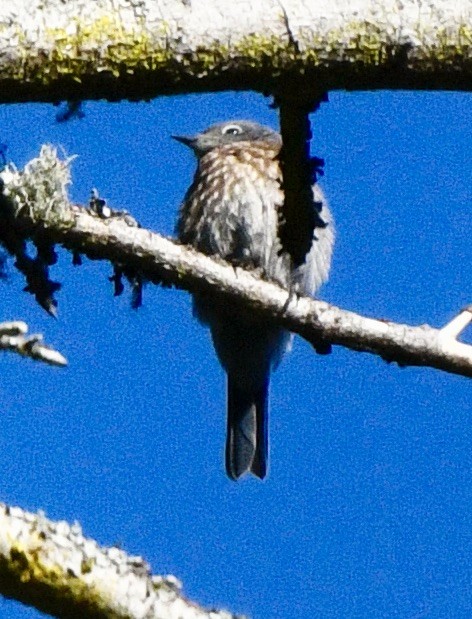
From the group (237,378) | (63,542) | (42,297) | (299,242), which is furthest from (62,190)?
(237,378)

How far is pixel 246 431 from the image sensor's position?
7.60 meters

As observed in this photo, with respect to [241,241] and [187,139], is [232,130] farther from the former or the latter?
[241,241]

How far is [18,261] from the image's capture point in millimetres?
2795

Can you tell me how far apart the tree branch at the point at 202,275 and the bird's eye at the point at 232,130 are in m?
4.76

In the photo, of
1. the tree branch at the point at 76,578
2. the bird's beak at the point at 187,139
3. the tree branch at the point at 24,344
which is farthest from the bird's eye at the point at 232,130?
the tree branch at the point at 76,578

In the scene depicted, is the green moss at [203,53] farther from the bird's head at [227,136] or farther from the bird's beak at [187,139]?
the bird's beak at [187,139]

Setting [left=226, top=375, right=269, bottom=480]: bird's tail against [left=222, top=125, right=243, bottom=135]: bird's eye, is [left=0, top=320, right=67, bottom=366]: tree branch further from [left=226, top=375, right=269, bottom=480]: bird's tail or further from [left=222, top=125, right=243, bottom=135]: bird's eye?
[left=222, top=125, right=243, bottom=135]: bird's eye

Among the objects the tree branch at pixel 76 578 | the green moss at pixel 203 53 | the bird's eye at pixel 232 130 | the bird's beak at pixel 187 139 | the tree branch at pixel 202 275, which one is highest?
the bird's eye at pixel 232 130

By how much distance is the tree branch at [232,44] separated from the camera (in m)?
1.71

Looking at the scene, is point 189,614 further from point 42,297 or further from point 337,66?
point 42,297

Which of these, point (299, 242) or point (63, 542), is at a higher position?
point (299, 242)

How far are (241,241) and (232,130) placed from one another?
165 centimetres

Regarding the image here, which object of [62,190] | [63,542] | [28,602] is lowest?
[28,602]

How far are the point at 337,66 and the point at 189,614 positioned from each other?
2.81 ft
